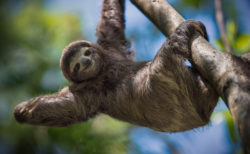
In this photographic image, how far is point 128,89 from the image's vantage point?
5.16 metres

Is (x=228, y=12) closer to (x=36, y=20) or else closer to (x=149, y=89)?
(x=36, y=20)

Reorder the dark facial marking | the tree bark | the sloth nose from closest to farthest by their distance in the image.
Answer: the tree bark
the sloth nose
the dark facial marking

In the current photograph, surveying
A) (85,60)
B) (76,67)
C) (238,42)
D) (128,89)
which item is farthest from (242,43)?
(76,67)

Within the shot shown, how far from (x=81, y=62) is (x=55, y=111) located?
40.7 inches

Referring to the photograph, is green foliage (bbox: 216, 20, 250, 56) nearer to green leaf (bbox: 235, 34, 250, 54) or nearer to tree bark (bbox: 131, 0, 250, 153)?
green leaf (bbox: 235, 34, 250, 54)

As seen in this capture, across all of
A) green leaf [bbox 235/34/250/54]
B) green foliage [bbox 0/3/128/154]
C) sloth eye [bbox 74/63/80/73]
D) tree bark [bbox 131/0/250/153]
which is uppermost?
tree bark [bbox 131/0/250/153]

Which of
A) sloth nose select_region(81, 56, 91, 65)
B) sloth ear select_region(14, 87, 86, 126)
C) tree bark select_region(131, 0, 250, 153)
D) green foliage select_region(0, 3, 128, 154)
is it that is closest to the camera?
tree bark select_region(131, 0, 250, 153)

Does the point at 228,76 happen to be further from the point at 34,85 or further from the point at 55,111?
the point at 34,85

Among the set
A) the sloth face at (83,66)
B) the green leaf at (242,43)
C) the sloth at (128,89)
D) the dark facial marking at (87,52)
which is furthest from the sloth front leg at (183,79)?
the green leaf at (242,43)

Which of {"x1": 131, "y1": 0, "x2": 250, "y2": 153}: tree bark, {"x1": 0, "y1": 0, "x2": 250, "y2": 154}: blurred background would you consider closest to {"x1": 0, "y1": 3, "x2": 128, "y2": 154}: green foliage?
{"x1": 0, "y1": 0, "x2": 250, "y2": 154}: blurred background

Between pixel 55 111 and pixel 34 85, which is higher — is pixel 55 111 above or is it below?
above

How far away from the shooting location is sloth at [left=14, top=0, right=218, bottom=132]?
4.20 metres

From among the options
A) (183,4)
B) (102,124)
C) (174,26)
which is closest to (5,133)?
(102,124)

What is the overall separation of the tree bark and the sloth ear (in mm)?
2231
